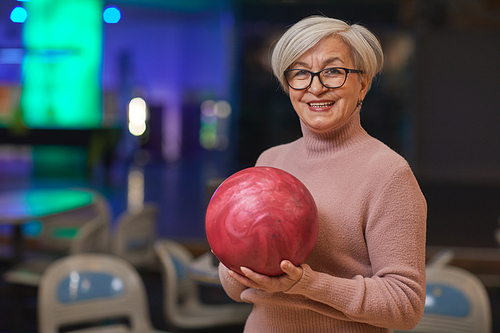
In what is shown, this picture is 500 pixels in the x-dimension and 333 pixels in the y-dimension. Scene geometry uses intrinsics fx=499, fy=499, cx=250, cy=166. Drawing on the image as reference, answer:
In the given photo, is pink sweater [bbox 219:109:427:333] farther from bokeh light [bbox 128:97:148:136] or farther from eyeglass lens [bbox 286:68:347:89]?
bokeh light [bbox 128:97:148:136]

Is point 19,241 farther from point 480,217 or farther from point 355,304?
point 480,217

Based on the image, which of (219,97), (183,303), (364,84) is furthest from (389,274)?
(219,97)

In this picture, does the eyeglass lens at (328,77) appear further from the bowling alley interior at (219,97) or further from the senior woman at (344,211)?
the bowling alley interior at (219,97)

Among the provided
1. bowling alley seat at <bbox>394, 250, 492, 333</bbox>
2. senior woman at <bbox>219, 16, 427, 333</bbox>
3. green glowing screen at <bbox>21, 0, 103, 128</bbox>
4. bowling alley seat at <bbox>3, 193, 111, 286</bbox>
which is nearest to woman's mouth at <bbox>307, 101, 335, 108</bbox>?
senior woman at <bbox>219, 16, 427, 333</bbox>

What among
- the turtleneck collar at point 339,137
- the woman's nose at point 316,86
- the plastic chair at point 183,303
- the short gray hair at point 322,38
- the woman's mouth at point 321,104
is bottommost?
the plastic chair at point 183,303

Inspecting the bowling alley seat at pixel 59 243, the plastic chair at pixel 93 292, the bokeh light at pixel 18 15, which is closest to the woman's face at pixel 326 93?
the plastic chair at pixel 93 292

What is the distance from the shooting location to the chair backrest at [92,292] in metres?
2.27

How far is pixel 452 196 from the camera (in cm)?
851

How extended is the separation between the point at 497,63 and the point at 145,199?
7.23 m

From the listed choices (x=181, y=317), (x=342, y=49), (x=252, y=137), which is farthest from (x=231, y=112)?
(x=342, y=49)

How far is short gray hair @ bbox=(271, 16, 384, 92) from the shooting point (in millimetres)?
1091

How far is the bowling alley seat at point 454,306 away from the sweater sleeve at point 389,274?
126 centimetres

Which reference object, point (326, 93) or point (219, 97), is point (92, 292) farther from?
point (219, 97)

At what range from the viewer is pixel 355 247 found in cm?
111
